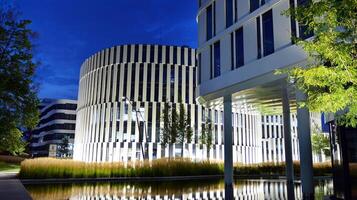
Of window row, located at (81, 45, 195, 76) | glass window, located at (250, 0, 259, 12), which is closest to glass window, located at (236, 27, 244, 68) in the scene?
glass window, located at (250, 0, 259, 12)

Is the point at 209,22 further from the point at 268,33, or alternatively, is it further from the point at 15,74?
the point at 15,74

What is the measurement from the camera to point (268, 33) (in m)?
16.4

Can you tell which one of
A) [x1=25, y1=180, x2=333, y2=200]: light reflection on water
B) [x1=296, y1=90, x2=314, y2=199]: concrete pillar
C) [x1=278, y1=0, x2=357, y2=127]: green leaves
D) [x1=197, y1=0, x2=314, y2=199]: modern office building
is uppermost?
[x1=197, y1=0, x2=314, y2=199]: modern office building

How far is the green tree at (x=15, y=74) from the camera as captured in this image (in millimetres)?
12305

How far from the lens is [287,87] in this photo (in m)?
18.0

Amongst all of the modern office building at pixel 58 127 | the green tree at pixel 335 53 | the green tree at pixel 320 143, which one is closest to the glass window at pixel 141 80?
the green tree at pixel 320 143

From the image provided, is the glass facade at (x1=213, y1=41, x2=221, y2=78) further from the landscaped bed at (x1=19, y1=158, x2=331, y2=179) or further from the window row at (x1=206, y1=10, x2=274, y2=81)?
the landscaped bed at (x1=19, y1=158, x2=331, y2=179)

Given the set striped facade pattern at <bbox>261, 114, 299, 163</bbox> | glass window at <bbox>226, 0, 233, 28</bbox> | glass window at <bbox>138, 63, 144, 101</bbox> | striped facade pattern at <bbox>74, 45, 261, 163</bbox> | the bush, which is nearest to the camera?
glass window at <bbox>226, 0, 233, 28</bbox>

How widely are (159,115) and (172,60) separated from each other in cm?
1008

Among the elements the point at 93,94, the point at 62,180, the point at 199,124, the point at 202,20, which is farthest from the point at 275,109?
the point at 93,94

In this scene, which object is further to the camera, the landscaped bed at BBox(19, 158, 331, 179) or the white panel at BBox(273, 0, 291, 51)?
the landscaped bed at BBox(19, 158, 331, 179)

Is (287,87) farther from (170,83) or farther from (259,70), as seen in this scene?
(170,83)

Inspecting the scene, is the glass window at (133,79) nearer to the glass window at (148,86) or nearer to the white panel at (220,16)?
the glass window at (148,86)

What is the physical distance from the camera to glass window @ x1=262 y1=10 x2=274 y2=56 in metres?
16.1
